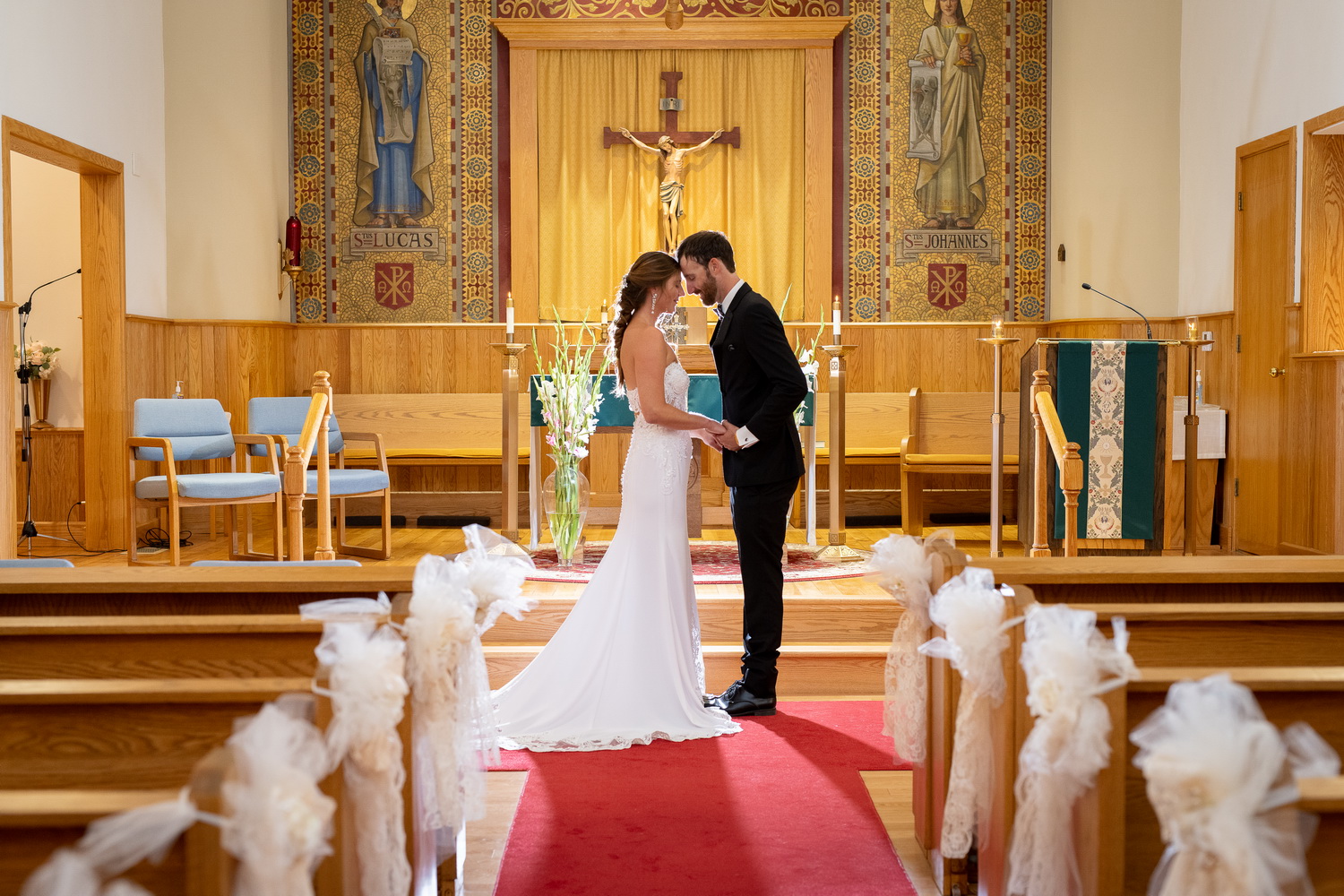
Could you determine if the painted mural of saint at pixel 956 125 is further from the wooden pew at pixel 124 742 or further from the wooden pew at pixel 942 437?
the wooden pew at pixel 124 742

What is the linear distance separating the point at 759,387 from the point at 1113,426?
2.89 metres

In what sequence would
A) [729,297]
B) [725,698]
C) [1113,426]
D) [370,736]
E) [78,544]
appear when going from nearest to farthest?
[370,736]
[729,297]
[725,698]
[1113,426]
[78,544]

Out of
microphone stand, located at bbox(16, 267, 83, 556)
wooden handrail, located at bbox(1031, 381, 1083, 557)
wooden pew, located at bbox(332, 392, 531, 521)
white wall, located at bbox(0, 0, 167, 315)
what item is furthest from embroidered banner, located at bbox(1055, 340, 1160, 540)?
microphone stand, located at bbox(16, 267, 83, 556)

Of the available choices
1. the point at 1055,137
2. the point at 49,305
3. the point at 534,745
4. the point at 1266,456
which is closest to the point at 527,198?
the point at 49,305

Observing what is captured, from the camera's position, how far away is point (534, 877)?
2.64m

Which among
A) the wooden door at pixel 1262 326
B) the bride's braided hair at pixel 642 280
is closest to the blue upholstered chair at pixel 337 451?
the bride's braided hair at pixel 642 280

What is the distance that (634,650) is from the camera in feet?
12.5

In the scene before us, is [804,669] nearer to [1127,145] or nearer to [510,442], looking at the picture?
[510,442]

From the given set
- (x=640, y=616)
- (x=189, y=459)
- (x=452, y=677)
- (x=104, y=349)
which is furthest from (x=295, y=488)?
(x=452, y=677)

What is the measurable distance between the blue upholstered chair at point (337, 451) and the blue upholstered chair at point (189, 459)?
0.20 m

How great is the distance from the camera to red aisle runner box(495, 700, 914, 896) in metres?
2.61

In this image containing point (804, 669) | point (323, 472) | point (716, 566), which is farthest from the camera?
point (716, 566)

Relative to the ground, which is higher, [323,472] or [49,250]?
[49,250]

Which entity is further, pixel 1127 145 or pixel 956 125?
pixel 956 125
